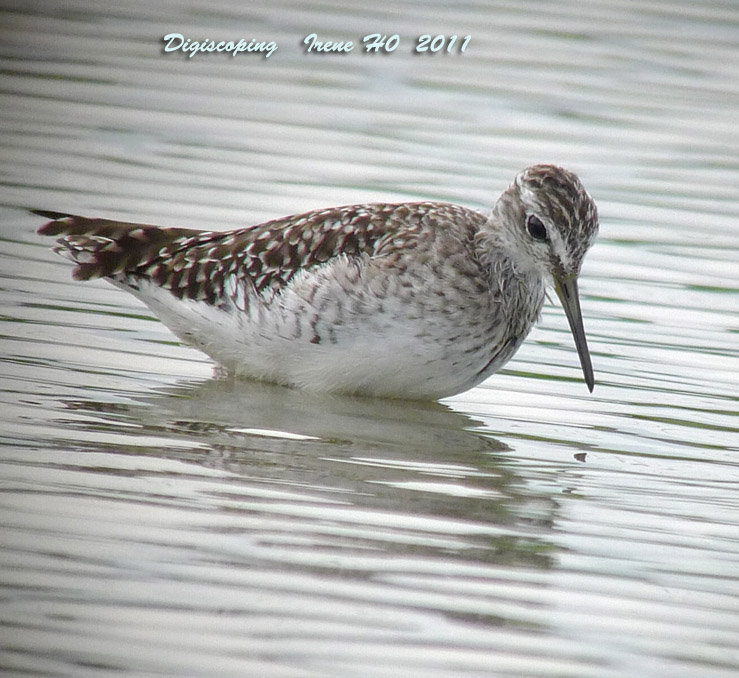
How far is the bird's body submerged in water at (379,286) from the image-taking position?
717 cm

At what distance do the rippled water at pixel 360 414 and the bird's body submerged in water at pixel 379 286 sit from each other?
23 centimetres

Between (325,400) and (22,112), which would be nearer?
→ (325,400)

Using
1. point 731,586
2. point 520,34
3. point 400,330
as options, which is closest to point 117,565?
point 731,586

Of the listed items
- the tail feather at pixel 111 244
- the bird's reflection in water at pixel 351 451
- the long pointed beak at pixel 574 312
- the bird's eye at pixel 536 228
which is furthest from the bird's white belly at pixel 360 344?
the tail feather at pixel 111 244

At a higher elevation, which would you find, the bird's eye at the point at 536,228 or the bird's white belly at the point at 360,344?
the bird's eye at the point at 536,228

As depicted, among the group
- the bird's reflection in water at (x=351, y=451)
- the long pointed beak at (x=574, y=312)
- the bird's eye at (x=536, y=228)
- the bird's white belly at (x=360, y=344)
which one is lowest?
the bird's reflection in water at (x=351, y=451)

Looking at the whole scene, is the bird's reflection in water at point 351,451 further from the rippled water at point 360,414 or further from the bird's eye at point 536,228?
the bird's eye at point 536,228

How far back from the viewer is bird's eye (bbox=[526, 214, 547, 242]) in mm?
7297

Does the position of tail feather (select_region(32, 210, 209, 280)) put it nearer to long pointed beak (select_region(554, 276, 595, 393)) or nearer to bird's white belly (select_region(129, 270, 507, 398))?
bird's white belly (select_region(129, 270, 507, 398))

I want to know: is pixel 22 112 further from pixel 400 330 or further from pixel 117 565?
pixel 117 565

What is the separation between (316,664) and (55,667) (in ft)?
2.29

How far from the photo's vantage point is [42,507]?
529 centimetres

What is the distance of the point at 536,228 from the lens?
735 centimetres

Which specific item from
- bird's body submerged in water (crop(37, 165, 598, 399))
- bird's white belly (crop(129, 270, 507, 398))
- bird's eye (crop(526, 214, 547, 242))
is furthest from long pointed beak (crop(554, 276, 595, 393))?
bird's white belly (crop(129, 270, 507, 398))
